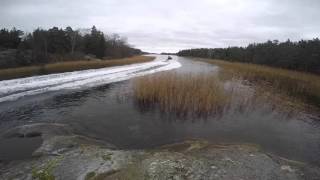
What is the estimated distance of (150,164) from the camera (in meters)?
8.12

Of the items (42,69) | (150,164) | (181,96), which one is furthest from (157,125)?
(42,69)

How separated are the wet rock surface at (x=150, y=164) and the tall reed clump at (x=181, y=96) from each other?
16.7ft

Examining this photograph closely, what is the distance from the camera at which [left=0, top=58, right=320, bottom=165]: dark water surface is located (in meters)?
11.4

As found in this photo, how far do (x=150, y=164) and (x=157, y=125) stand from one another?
5160mm

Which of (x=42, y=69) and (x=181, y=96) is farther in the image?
(x=42, y=69)

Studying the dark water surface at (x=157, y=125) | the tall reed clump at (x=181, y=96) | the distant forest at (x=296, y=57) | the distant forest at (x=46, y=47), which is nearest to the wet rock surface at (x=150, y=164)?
the dark water surface at (x=157, y=125)

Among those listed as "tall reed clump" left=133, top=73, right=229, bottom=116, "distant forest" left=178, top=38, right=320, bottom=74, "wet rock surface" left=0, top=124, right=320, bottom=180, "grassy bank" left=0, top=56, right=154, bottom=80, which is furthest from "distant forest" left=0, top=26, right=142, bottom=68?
"distant forest" left=178, top=38, right=320, bottom=74

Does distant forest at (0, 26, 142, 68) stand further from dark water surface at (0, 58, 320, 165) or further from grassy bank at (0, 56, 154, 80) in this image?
dark water surface at (0, 58, 320, 165)

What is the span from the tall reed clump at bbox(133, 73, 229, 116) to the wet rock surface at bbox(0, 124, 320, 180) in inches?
200

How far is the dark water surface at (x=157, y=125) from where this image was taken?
1138cm

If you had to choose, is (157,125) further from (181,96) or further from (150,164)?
(150,164)

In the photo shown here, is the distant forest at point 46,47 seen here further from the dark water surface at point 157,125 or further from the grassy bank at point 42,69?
the dark water surface at point 157,125

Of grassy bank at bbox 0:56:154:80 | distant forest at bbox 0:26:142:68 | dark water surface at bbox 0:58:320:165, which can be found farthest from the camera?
distant forest at bbox 0:26:142:68

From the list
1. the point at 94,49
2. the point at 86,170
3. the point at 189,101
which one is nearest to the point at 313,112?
the point at 189,101
